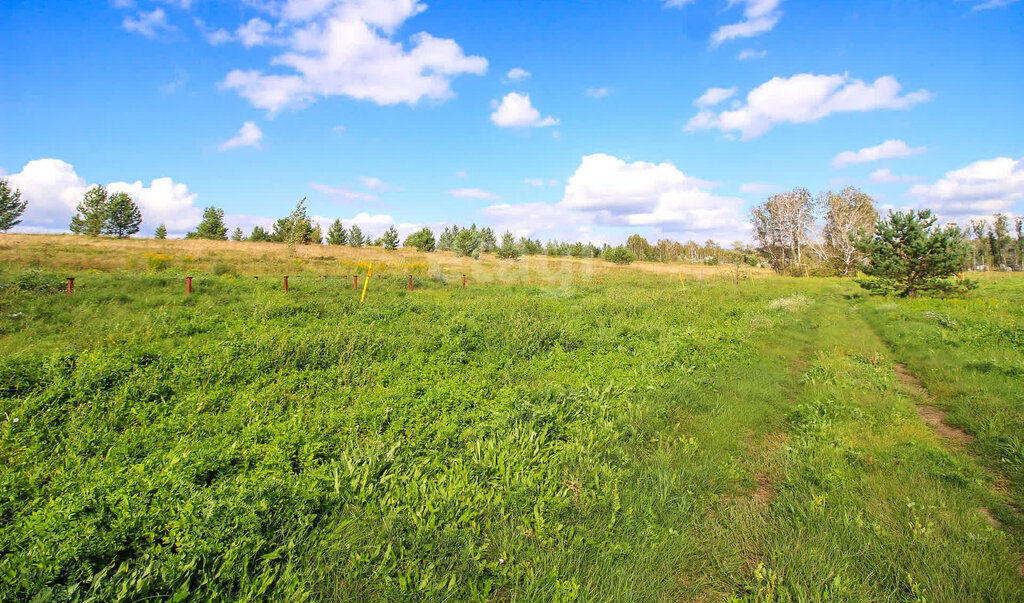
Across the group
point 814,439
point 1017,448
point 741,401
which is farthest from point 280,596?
point 1017,448

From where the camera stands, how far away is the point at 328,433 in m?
5.20

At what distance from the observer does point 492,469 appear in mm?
4230

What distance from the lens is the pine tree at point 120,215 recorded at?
5994cm

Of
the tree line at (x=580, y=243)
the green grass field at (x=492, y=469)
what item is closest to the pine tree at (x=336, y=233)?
the tree line at (x=580, y=243)

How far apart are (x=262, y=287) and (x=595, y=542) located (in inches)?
692

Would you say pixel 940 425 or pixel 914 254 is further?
pixel 914 254

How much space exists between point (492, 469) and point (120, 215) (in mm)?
80787

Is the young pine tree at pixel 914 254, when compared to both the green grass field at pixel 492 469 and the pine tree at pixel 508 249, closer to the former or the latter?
the green grass field at pixel 492 469

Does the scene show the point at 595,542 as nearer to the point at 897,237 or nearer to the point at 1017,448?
the point at 1017,448

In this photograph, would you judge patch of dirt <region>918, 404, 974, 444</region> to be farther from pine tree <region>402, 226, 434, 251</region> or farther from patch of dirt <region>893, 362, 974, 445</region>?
pine tree <region>402, 226, 434, 251</region>

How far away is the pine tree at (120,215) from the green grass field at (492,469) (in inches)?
2710

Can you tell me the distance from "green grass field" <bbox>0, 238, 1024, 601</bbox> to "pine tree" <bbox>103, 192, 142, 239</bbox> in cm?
6884

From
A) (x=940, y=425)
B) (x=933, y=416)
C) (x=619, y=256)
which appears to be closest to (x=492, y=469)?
(x=940, y=425)

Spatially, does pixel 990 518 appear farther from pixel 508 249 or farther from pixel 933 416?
pixel 508 249
